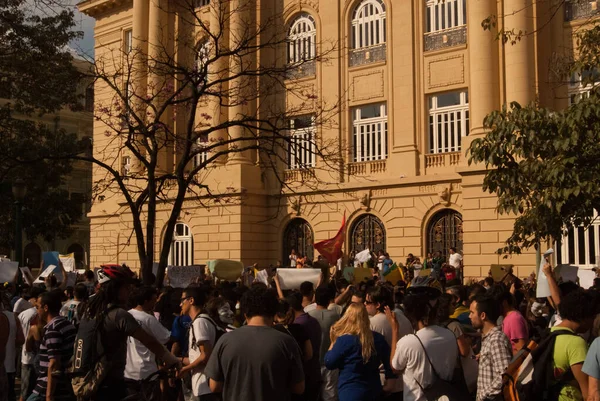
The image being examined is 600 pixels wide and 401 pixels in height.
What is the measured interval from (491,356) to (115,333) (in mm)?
3101

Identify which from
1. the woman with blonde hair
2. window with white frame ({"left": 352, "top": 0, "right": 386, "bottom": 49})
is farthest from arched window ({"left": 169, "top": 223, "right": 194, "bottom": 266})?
the woman with blonde hair

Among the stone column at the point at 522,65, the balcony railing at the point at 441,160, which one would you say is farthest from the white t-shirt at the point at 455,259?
the stone column at the point at 522,65

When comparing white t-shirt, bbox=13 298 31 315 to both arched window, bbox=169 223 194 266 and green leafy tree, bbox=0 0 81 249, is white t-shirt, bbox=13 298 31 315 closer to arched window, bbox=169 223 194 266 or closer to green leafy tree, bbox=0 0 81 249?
green leafy tree, bbox=0 0 81 249

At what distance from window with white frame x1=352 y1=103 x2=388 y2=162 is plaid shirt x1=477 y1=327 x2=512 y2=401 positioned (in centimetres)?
2427

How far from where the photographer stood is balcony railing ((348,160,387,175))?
31.1m

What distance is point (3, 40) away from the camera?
18.4m

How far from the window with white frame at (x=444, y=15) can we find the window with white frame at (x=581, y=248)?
8338 millimetres

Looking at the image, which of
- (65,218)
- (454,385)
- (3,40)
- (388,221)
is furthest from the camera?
(65,218)

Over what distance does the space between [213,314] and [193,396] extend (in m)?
0.86

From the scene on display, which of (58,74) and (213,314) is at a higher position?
(58,74)

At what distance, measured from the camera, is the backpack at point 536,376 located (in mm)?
6109

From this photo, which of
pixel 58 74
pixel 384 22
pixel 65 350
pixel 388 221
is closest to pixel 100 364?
pixel 65 350

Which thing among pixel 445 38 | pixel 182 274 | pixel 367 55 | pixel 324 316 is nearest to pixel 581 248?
pixel 445 38

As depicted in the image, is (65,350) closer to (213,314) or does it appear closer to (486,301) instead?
(213,314)
